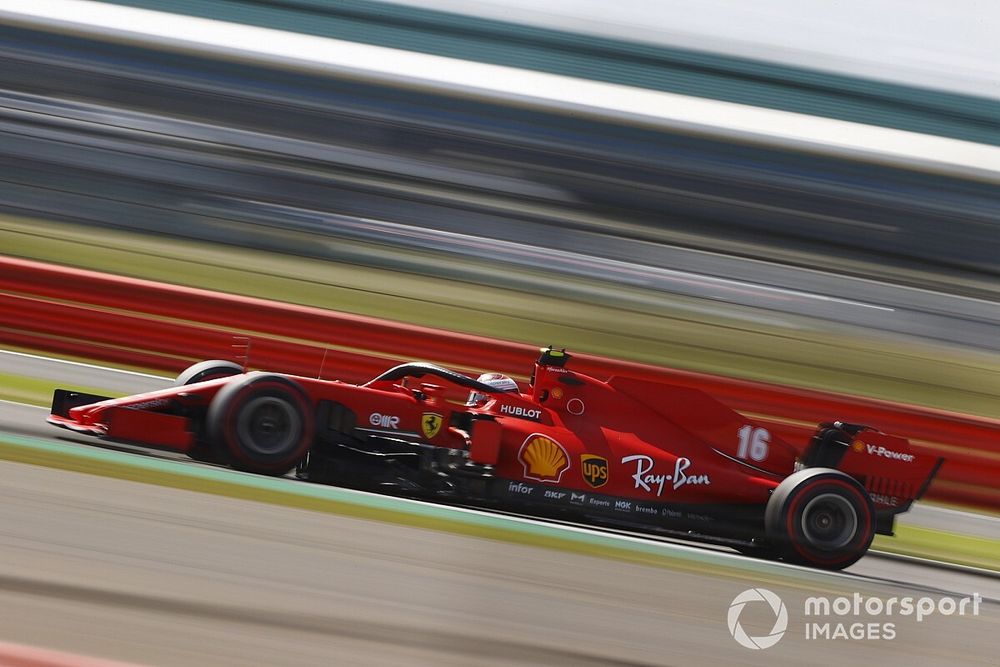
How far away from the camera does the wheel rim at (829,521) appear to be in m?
4.71

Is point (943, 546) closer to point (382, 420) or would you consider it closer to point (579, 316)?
point (382, 420)

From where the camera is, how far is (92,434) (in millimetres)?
4266

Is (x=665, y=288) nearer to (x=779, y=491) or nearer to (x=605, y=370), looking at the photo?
(x=605, y=370)

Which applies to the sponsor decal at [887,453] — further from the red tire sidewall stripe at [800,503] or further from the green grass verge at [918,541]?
the green grass verge at [918,541]

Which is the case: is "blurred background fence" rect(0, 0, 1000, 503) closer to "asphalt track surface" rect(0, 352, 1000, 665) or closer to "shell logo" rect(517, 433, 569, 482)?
"shell logo" rect(517, 433, 569, 482)

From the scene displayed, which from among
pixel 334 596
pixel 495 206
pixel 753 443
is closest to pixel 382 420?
pixel 334 596

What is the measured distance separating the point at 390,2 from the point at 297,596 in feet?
42.9

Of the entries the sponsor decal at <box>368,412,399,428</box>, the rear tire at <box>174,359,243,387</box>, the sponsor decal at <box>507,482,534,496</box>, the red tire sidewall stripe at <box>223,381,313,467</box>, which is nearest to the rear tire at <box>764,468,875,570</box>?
the sponsor decal at <box>507,482,534,496</box>

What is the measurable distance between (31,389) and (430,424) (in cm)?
278

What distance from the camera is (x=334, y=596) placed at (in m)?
3.11

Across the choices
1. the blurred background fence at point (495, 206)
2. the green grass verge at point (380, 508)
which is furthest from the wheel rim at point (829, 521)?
the blurred background fence at point (495, 206)

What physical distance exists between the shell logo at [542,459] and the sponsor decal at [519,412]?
115mm

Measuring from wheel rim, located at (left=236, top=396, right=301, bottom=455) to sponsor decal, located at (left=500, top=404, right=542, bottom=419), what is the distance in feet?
3.03

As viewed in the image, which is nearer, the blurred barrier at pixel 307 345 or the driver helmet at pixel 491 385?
the driver helmet at pixel 491 385
